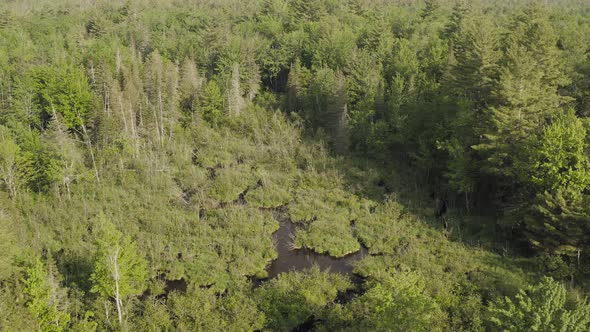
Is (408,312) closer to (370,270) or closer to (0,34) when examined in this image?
(370,270)

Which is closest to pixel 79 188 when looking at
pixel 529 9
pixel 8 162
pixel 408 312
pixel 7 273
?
pixel 8 162

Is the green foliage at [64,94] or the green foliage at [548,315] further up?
the green foliage at [548,315]

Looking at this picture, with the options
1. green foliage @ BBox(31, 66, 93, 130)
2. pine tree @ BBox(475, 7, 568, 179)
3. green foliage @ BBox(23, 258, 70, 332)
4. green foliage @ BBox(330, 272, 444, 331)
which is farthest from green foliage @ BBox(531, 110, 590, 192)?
green foliage @ BBox(31, 66, 93, 130)

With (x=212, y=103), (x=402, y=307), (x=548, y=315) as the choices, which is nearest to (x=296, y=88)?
(x=212, y=103)

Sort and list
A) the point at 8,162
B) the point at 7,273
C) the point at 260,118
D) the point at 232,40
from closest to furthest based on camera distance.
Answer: the point at 7,273 < the point at 8,162 < the point at 260,118 < the point at 232,40

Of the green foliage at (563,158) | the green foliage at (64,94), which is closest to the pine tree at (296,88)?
the green foliage at (64,94)

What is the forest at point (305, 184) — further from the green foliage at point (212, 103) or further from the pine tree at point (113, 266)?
the green foliage at point (212, 103)

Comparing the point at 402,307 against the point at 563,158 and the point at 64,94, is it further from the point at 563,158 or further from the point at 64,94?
the point at 64,94
